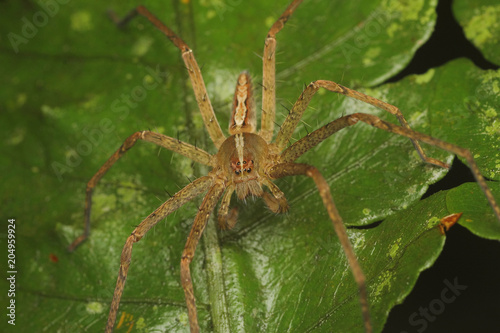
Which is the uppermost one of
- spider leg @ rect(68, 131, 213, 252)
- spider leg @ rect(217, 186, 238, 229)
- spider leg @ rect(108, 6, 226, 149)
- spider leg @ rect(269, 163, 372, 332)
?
spider leg @ rect(108, 6, 226, 149)

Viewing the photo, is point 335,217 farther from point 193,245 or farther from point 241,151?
point 241,151

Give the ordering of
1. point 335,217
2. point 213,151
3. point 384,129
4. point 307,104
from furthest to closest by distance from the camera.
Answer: point 213,151 → point 307,104 → point 384,129 → point 335,217

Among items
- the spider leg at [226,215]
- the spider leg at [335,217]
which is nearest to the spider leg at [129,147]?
the spider leg at [226,215]

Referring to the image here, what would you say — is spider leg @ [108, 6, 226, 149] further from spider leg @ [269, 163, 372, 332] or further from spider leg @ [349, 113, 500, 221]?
spider leg @ [349, 113, 500, 221]

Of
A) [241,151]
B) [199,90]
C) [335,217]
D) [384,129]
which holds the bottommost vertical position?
[335,217]

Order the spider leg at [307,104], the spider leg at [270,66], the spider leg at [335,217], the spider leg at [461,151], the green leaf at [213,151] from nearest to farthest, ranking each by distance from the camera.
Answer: the spider leg at [335,217]
the spider leg at [461,151]
the green leaf at [213,151]
the spider leg at [307,104]
the spider leg at [270,66]

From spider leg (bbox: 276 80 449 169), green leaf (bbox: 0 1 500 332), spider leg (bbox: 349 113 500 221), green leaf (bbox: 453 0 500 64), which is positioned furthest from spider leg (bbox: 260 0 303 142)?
green leaf (bbox: 453 0 500 64)

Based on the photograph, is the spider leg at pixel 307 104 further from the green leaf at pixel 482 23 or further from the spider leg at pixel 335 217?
the green leaf at pixel 482 23

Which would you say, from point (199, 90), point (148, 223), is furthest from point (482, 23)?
point (148, 223)
